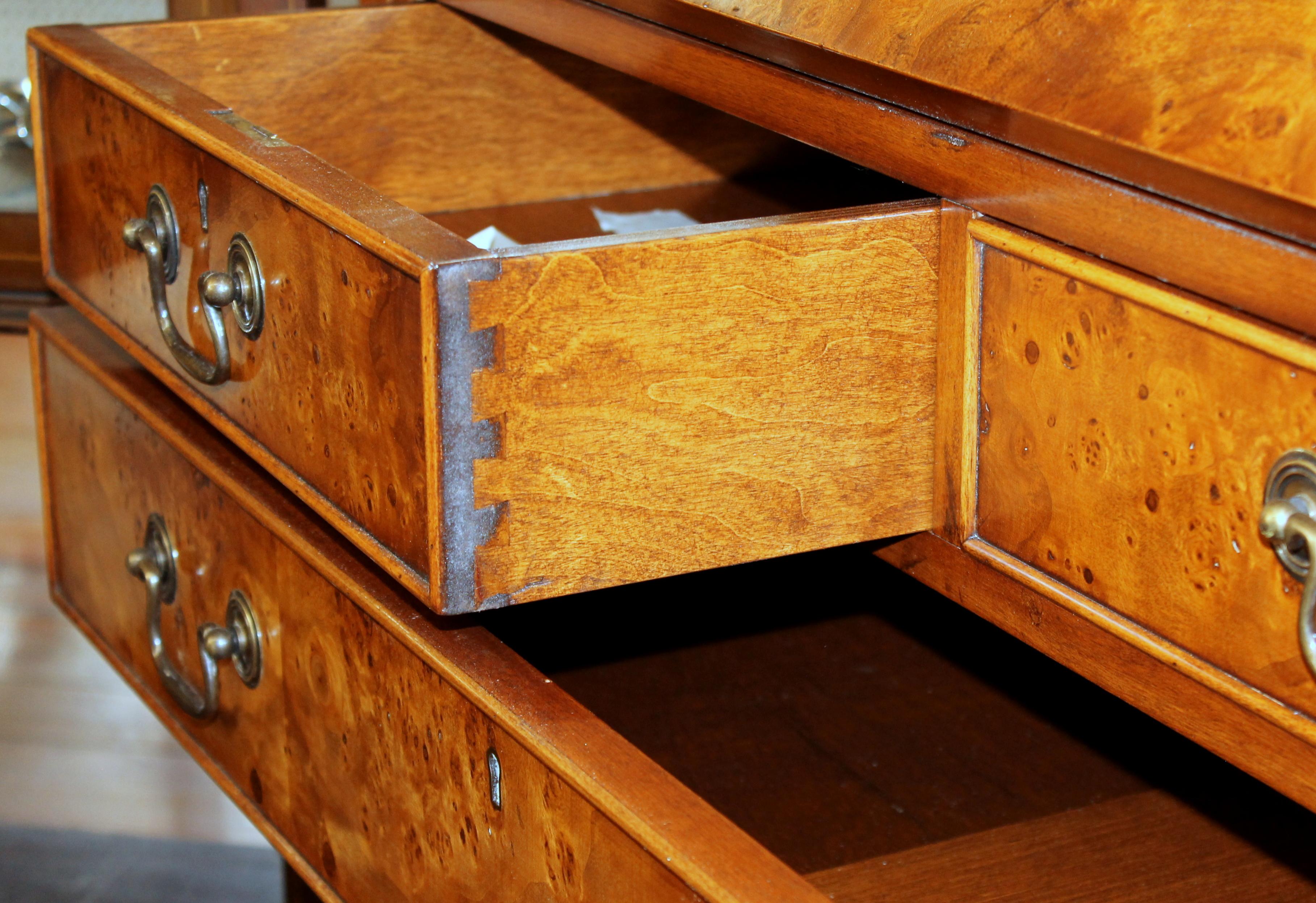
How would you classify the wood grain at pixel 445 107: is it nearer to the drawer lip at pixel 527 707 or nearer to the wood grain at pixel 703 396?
the drawer lip at pixel 527 707

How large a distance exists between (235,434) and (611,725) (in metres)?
0.29

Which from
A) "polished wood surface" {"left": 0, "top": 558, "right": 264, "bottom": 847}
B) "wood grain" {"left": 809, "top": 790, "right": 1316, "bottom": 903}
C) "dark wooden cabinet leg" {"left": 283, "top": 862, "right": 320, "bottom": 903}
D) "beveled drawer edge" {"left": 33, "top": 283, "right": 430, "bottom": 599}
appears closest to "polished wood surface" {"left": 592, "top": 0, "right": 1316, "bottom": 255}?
"beveled drawer edge" {"left": 33, "top": 283, "right": 430, "bottom": 599}

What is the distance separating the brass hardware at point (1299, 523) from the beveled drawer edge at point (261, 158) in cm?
25

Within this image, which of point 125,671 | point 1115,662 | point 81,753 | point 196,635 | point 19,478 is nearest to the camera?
point 1115,662

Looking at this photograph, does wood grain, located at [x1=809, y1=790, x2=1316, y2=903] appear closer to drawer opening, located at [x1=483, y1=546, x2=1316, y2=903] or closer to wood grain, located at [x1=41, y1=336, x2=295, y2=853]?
drawer opening, located at [x1=483, y1=546, x2=1316, y2=903]

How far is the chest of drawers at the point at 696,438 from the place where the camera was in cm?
48

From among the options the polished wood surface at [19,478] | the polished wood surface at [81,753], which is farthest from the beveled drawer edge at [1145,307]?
the polished wood surface at [19,478]

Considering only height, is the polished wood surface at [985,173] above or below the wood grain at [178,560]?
above

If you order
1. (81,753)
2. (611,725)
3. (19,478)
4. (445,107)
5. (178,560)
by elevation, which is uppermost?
(445,107)

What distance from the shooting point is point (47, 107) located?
35.0 inches

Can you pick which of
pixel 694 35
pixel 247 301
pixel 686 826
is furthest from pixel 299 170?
pixel 686 826

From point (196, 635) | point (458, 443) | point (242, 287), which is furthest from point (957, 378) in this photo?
point (196, 635)

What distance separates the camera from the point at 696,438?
563 millimetres

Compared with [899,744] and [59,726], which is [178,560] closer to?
[899,744]
